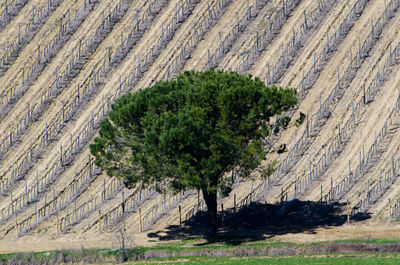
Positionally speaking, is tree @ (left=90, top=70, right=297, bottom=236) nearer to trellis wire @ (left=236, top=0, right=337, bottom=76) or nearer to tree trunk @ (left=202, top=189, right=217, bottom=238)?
tree trunk @ (left=202, top=189, right=217, bottom=238)

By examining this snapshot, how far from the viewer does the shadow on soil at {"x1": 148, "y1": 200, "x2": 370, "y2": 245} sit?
5506 cm

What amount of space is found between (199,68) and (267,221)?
26.2 meters

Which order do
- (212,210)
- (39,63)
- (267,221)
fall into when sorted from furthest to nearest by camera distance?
(39,63)
(267,221)
(212,210)

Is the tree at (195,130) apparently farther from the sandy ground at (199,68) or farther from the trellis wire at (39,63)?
the trellis wire at (39,63)

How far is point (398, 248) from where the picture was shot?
45.7 metres

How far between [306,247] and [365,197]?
12.0m

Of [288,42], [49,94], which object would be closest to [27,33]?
[49,94]

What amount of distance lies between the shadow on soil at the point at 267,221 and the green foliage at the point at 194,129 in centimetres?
528

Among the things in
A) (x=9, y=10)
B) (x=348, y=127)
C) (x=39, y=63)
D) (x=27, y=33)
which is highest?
(x=9, y=10)

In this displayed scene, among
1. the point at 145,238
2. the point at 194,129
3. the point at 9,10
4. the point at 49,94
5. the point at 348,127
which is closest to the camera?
the point at 194,129

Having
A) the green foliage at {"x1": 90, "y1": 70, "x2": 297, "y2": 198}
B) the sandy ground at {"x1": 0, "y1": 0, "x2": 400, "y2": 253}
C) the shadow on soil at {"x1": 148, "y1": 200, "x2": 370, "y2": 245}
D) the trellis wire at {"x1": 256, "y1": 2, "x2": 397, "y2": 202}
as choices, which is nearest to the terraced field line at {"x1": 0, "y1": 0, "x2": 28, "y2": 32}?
the sandy ground at {"x1": 0, "y1": 0, "x2": 400, "y2": 253}

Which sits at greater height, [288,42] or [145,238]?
[288,42]

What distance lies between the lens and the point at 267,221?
58.0 metres

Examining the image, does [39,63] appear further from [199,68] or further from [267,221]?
[267,221]
